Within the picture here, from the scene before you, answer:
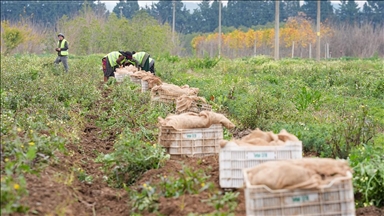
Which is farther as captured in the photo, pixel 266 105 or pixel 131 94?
pixel 131 94

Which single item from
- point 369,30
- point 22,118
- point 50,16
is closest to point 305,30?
point 369,30

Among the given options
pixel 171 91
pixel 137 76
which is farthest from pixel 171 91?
pixel 137 76

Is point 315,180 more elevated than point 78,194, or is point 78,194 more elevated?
point 315,180

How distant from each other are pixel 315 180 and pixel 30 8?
109782 mm

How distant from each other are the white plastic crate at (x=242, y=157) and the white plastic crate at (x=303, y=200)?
1.01 m

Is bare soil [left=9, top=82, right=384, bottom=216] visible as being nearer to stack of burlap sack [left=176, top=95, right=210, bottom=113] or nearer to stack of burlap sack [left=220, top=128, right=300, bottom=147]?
stack of burlap sack [left=220, top=128, right=300, bottom=147]

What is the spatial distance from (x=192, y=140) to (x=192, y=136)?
0.05 metres

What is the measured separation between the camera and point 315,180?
532 cm

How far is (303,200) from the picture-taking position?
5.36m

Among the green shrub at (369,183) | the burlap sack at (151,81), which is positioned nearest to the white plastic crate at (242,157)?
the green shrub at (369,183)

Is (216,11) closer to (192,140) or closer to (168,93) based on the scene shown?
(168,93)

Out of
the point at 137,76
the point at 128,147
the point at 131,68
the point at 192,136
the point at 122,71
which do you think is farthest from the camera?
the point at 131,68

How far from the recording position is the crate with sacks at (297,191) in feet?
17.4

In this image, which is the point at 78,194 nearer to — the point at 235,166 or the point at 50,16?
the point at 235,166
